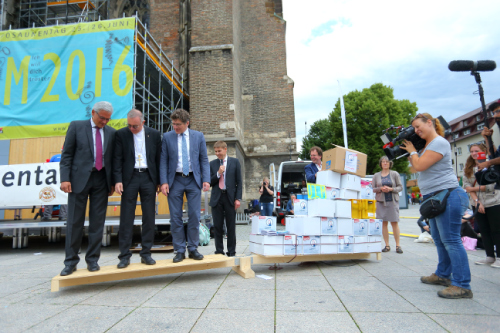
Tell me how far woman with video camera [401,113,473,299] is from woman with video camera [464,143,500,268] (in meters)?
1.53

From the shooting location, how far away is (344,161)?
4566mm

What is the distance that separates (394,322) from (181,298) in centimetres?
185

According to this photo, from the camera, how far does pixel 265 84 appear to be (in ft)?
53.4

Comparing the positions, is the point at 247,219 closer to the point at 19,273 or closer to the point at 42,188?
the point at 42,188

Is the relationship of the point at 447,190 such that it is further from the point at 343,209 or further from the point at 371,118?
the point at 371,118

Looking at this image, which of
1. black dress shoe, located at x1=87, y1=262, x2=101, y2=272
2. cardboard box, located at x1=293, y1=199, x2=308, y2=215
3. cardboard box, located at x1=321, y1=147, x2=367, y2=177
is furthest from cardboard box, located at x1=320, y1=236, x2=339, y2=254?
black dress shoe, located at x1=87, y1=262, x2=101, y2=272

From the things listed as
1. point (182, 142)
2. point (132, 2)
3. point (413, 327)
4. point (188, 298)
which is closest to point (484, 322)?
point (413, 327)

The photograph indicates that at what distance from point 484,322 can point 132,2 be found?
20467 millimetres

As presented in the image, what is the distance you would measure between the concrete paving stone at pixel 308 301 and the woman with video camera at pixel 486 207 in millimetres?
2748

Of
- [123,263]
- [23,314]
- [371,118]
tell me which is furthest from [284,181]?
[371,118]

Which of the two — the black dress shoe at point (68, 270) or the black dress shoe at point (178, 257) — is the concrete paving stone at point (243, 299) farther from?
the black dress shoe at point (68, 270)

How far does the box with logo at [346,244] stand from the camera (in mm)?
4438

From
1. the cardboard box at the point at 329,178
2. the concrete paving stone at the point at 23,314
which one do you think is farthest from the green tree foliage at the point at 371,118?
the concrete paving stone at the point at 23,314

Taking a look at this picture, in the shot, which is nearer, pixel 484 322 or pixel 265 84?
pixel 484 322
